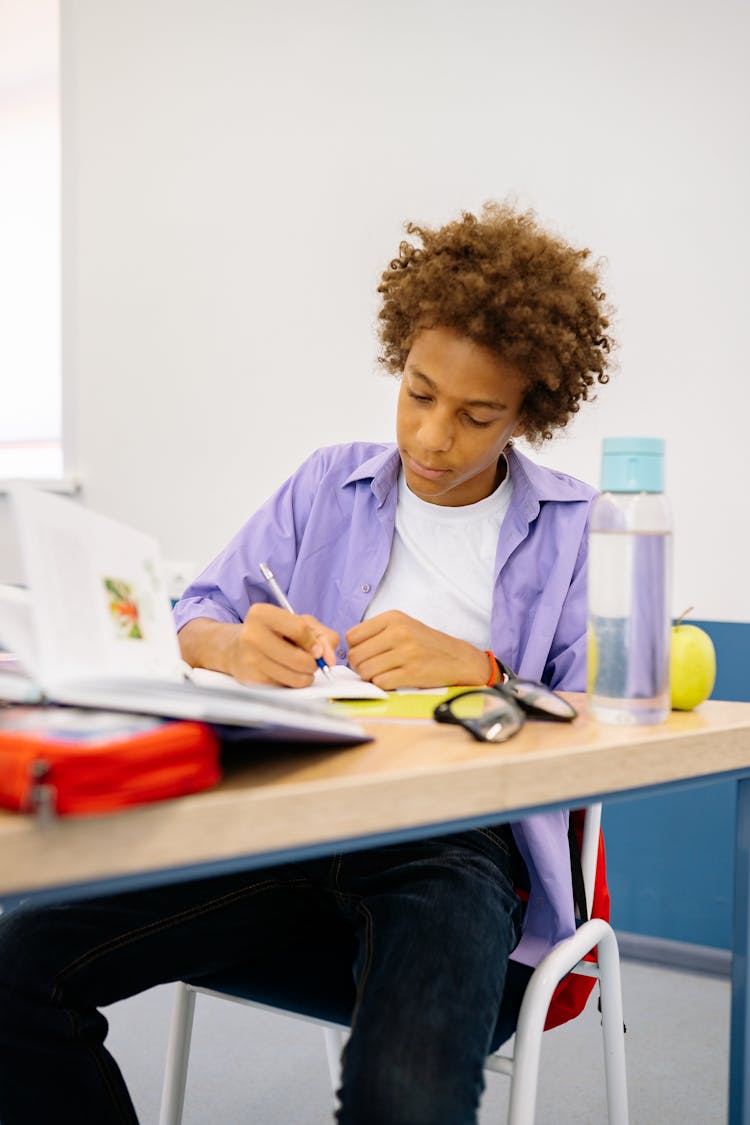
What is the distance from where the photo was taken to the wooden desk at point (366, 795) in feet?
1.76

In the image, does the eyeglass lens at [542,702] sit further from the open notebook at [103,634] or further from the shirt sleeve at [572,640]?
the shirt sleeve at [572,640]

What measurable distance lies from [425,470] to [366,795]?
75 cm

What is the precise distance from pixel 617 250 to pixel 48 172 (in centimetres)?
168

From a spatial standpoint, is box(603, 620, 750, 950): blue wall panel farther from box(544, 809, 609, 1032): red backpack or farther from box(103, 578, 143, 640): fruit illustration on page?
box(103, 578, 143, 640): fruit illustration on page

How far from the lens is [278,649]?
1.03 m

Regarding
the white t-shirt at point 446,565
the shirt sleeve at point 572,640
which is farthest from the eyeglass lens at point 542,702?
the white t-shirt at point 446,565

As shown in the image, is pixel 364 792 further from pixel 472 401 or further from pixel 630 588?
pixel 472 401

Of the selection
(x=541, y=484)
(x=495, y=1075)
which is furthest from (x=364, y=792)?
(x=495, y=1075)

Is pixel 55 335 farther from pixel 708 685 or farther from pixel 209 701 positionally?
pixel 209 701

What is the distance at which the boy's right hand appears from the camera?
3.36 ft

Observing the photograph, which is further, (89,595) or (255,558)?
(255,558)

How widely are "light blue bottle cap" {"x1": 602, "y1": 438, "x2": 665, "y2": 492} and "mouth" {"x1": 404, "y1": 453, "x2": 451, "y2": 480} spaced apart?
0.45 meters

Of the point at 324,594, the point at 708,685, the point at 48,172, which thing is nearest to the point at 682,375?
the point at 324,594

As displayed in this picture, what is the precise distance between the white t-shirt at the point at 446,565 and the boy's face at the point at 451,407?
0.26 feet
